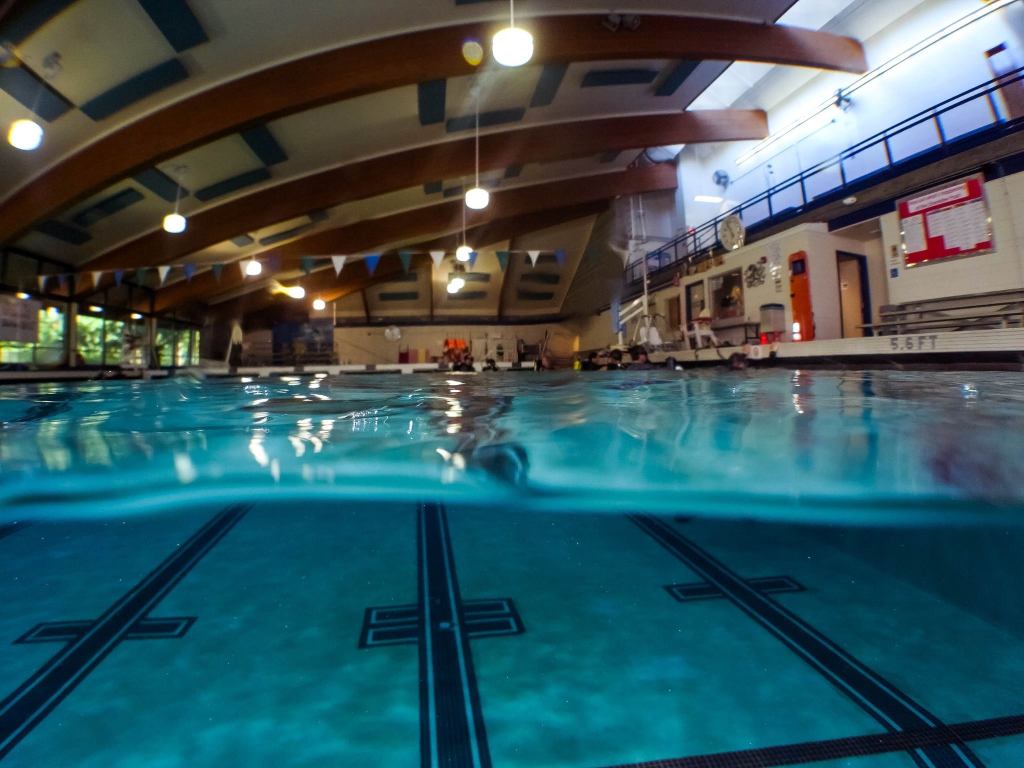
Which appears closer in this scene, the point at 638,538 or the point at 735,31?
the point at 638,538

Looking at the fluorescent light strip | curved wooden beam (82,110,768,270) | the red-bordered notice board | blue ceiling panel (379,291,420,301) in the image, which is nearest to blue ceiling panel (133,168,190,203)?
curved wooden beam (82,110,768,270)

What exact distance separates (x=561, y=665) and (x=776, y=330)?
368 inches

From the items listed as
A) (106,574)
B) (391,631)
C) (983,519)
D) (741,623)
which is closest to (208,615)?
(391,631)

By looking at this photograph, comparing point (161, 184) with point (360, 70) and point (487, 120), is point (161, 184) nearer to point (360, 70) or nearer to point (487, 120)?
point (360, 70)

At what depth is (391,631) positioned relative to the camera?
2047 millimetres

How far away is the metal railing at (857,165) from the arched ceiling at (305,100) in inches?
73.3

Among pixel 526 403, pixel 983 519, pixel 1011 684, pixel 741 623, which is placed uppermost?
pixel 526 403

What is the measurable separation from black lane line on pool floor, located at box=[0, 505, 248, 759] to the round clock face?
39.4 ft

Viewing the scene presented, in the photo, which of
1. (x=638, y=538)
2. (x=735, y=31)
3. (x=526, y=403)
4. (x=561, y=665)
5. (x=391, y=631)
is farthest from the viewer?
(x=735, y=31)

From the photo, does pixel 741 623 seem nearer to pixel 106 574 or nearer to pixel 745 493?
pixel 745 493

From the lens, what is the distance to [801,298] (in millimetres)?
9211

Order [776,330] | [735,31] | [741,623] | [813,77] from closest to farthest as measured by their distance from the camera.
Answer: [741,623] → [735,31] → [776,330] → [813,77]

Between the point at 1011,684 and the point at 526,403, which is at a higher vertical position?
the point at 526,403

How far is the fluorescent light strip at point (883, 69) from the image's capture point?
8.40 m
